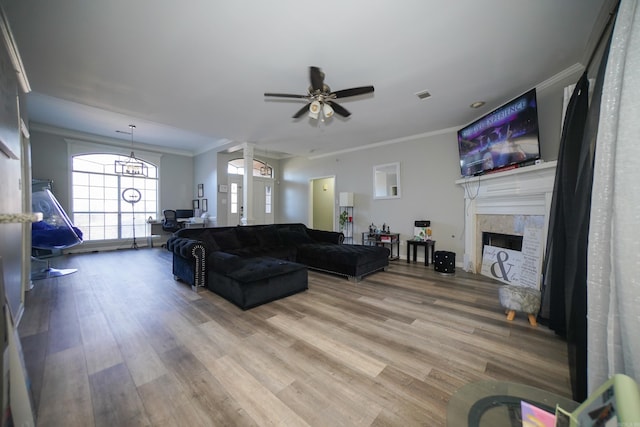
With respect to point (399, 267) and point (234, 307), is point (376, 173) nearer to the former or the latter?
point (399, 267)

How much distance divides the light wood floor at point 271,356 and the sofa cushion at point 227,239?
963 millimetres

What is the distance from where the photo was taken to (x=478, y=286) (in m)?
3.47

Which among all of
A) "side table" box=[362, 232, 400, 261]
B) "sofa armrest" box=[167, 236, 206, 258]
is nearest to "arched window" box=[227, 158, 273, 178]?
"sofa armrest" box=[167, 236, 206, 258]

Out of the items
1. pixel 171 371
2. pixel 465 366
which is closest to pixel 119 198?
pixel 171 371

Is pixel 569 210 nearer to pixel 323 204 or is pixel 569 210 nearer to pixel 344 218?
pixel 344 218

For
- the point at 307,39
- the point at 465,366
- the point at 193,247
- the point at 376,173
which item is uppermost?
the point at 307,39

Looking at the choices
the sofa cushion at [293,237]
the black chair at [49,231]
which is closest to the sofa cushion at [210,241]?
the sofa cushion at [293,237]

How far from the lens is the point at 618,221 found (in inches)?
38.0

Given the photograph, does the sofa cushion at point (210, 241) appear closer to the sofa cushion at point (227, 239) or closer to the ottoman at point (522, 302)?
the sofa cushion at point (227, 239)

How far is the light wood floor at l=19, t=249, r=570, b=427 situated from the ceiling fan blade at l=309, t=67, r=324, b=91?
2502mm

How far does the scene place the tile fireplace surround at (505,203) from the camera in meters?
3.06

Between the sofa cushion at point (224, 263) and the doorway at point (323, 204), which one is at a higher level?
the doorway at point (323, 204)

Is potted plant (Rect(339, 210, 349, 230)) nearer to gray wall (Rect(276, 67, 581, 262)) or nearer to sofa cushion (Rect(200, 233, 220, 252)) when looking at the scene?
gray wall (Rect(276, 67, 581, 262))

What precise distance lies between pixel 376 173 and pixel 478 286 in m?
3.39
